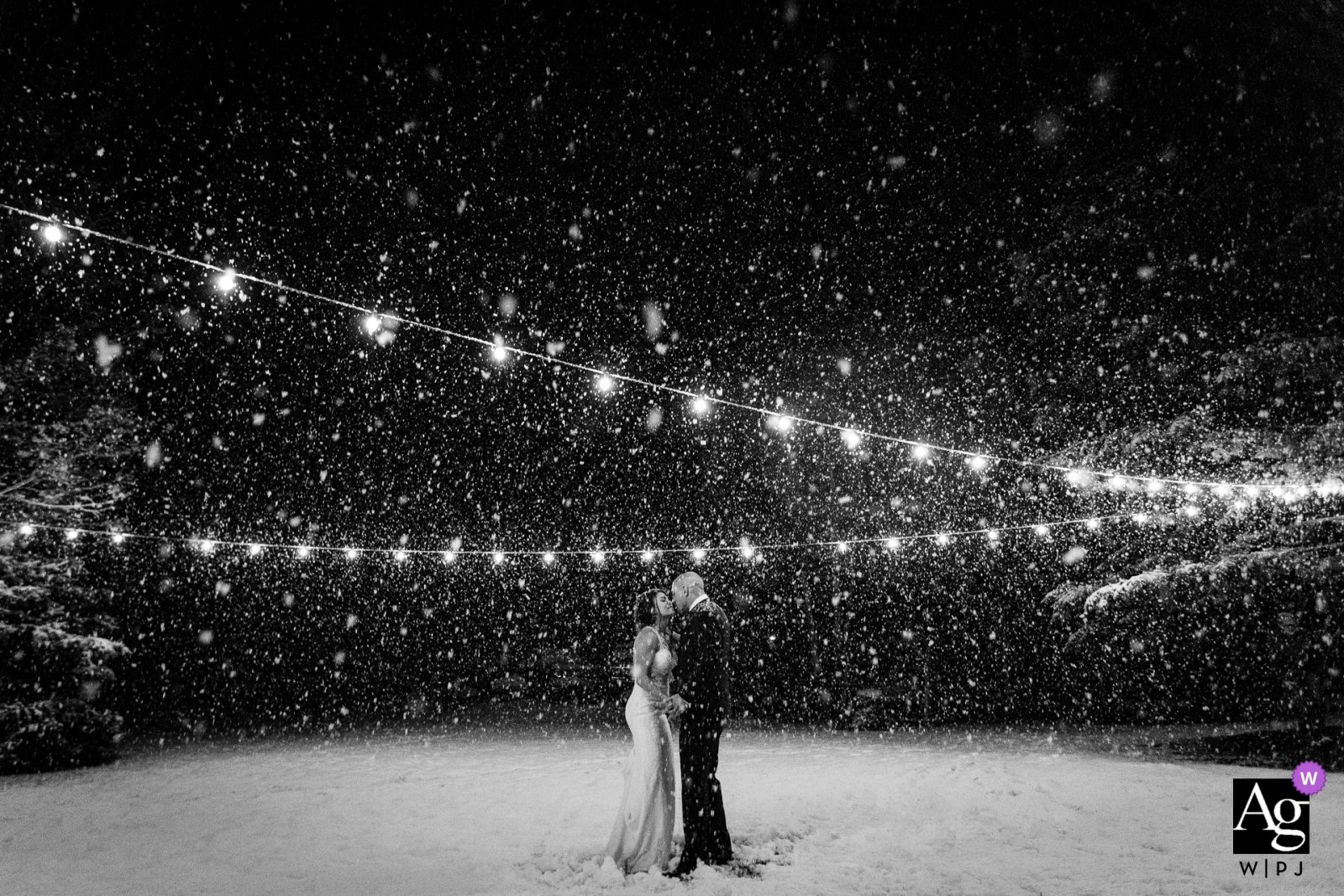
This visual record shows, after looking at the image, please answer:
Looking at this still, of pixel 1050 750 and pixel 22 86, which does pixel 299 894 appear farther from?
pixel 22 86

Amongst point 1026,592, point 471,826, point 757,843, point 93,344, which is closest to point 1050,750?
point 1026,592

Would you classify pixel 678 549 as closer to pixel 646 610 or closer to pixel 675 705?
pixel 646 610

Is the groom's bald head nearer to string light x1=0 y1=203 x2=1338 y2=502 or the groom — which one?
the groom

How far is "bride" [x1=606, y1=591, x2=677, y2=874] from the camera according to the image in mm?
4043

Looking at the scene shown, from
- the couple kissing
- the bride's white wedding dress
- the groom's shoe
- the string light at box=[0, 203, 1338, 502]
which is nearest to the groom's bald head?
the couple kissing

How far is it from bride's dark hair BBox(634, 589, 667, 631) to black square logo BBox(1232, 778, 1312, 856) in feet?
11.6

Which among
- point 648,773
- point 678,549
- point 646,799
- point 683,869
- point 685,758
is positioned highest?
point 678,549

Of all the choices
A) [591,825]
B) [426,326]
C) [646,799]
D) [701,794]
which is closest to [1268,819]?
[701,794]

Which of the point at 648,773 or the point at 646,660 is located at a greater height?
the point at 646,660

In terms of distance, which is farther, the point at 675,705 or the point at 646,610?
the point at 646,610

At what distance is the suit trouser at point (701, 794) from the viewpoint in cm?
400

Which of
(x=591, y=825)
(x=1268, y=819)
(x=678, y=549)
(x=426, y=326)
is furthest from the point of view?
(x=678, y=549)

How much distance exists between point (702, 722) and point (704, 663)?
31 centimetres

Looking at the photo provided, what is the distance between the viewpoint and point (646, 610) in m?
4.50
